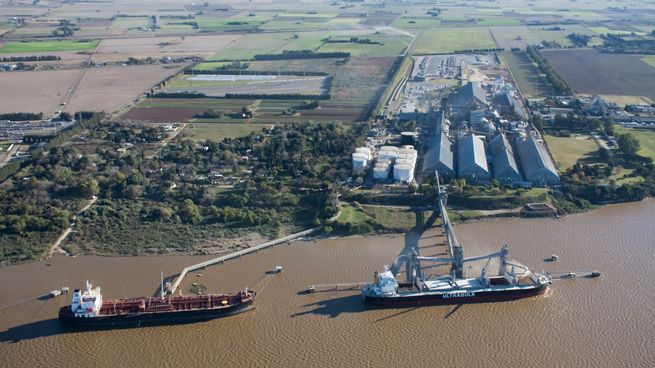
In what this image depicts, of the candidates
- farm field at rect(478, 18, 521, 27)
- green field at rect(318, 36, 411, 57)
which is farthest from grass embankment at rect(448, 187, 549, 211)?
farm field at rect(478, 18, 521, 27)

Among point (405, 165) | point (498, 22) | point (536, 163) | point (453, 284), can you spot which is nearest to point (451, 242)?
point (453, 284)

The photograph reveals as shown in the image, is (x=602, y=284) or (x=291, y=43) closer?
(x=602, y=284)

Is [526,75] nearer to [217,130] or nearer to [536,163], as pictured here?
[536,163]

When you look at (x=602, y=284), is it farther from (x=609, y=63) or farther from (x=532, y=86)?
(x=609, y=63)

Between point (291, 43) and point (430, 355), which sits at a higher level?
point (291, 43)

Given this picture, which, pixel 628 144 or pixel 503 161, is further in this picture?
pixel 628 144

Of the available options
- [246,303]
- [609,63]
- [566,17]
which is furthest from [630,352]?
[566,17]
